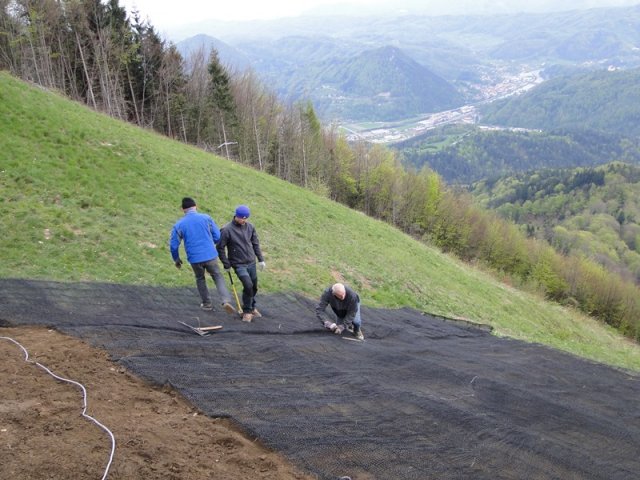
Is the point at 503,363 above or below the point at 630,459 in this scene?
below

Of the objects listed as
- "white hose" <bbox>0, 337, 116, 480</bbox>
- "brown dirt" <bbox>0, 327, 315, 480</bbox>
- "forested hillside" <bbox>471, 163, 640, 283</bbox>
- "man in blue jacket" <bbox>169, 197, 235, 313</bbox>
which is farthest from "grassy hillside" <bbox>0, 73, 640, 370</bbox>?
"forested hillside" <bbox>471, 163, 640, 283</bbox>

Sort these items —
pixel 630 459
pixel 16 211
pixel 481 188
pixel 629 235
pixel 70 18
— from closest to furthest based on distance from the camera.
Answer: pixel 630 459 < pixel 16 211 < pixel 70 18 < pixel 629 235 < pixel 481 188

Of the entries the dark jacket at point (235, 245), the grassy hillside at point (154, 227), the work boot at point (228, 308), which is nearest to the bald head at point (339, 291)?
the dark jacket at point (235, 245)

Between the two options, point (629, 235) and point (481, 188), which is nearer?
point (629, 235)

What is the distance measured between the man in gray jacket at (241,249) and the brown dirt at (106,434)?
3.60m

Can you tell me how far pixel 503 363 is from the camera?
10531 mm

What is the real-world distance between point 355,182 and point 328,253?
41.9 metres

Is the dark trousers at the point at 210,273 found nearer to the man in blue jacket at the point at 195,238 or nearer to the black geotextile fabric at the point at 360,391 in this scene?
the man in blue jacket at the point at 195,238

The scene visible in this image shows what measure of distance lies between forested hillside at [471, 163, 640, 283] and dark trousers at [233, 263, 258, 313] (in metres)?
107

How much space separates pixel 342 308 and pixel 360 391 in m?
3.69

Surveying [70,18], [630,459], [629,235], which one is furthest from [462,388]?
[629,235]

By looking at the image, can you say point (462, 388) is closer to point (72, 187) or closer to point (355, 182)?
point (72, 187)

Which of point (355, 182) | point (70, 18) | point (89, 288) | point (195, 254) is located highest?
point (70, 18)

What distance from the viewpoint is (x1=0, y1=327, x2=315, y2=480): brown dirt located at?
4188 mm
